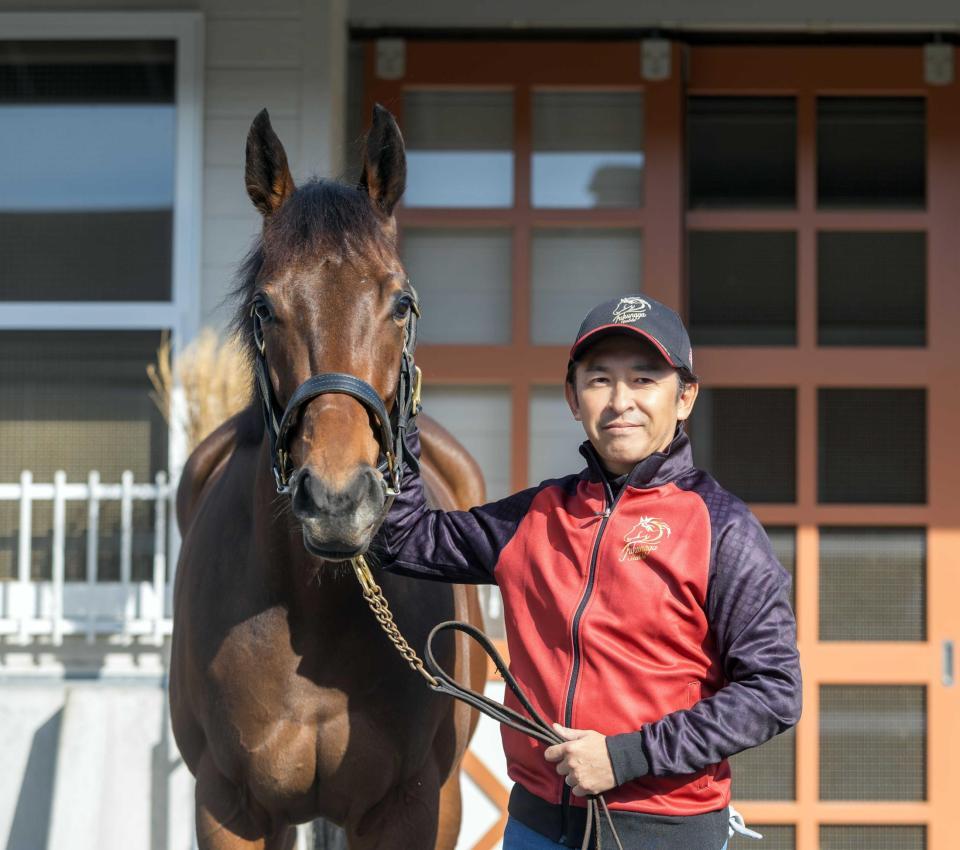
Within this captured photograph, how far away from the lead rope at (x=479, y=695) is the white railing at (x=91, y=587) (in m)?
2.34

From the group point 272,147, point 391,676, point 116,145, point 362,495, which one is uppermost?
point 116,145

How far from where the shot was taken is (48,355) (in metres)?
4.43

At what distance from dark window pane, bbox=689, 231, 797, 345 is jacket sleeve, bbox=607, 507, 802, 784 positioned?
9.79 ft

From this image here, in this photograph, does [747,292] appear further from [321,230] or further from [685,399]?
[321,230]

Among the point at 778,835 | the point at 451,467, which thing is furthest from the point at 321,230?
the point at 778,835

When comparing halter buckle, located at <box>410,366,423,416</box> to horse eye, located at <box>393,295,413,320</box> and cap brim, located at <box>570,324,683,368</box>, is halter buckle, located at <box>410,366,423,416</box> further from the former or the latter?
cap brim, located at <box>570,324,683,368</box>

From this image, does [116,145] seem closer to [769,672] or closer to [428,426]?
[428,426]

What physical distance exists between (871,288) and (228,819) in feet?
11.0

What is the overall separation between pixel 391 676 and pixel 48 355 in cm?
283

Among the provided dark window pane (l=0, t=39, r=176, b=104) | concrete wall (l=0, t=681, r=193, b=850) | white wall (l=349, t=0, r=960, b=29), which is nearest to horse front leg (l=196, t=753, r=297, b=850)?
concrete wall (l=0, t=681, r=193, b=850)

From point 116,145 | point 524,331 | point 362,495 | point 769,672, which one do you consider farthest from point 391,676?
point 116,145

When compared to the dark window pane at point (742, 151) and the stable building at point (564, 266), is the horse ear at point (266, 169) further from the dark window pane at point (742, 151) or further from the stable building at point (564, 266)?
the dark window pane at point (742, 151)

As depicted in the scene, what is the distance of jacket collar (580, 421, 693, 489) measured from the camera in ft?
5.81

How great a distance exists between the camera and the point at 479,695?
73.0 inches
